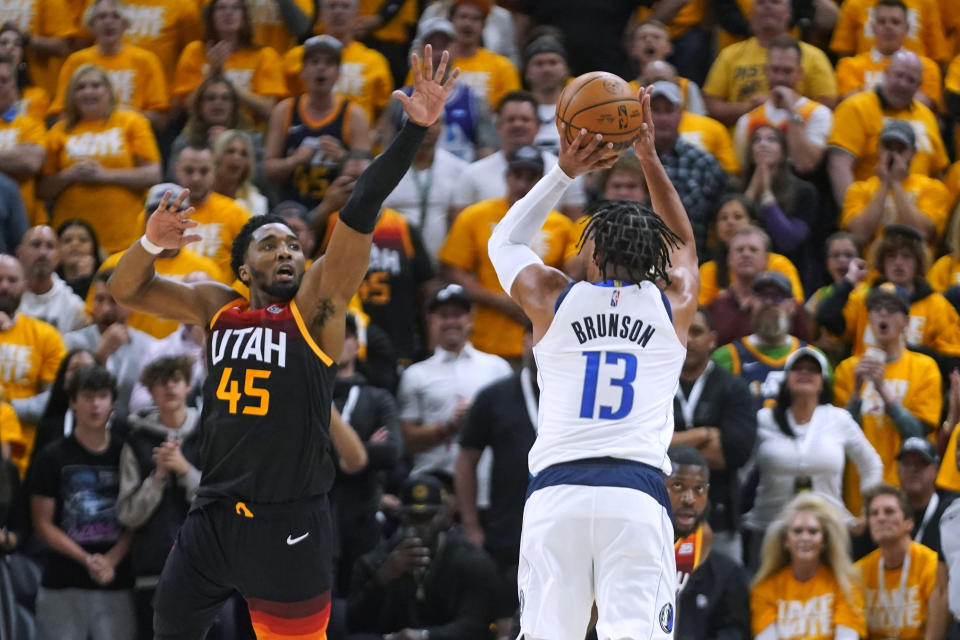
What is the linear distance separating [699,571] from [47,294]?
4856 millimetres

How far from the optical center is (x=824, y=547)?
30.7 feet

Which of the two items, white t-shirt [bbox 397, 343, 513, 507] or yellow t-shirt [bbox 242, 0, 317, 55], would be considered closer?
white t-shirt [bbox 397, 343, 513, 507]

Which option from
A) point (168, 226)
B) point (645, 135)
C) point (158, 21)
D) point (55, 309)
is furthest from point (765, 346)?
point (158, 21)

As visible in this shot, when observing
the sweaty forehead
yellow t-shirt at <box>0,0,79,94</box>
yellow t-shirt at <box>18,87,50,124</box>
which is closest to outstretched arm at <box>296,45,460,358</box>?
the sweaty forehead

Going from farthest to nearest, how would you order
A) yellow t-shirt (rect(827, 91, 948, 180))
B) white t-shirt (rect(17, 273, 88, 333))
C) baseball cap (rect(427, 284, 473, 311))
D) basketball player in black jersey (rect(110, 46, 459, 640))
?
yellow t-shirt (rect(827, 91, 948, 180)) < white t-shirt (rect(17, 273, 88, 333)) < baseball cap (rect(427, 284, 473, 311)) < basketball player in black jersey (rect(110, 46, 459, 640))

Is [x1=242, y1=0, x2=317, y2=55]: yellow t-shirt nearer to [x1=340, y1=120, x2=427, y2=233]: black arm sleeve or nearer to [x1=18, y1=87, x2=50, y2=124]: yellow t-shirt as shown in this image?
[x1=18, y1=87, x2=50, y2=124]: yellow t-shirt

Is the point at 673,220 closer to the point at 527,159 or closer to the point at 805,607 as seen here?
the point at 805,607

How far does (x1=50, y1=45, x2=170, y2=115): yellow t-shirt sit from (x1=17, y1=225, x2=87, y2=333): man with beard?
242cm

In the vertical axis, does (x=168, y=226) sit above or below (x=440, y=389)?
above

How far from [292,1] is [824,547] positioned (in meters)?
6.65

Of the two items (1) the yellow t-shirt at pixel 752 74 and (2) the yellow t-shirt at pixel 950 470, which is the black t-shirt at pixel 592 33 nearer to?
(1) the yellow t-shirt at pixel 752 74

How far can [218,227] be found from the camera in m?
11.2

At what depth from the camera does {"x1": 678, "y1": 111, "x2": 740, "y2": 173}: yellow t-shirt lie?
1205 centimetres

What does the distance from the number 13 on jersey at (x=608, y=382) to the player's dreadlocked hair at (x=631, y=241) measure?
14.5 inches
